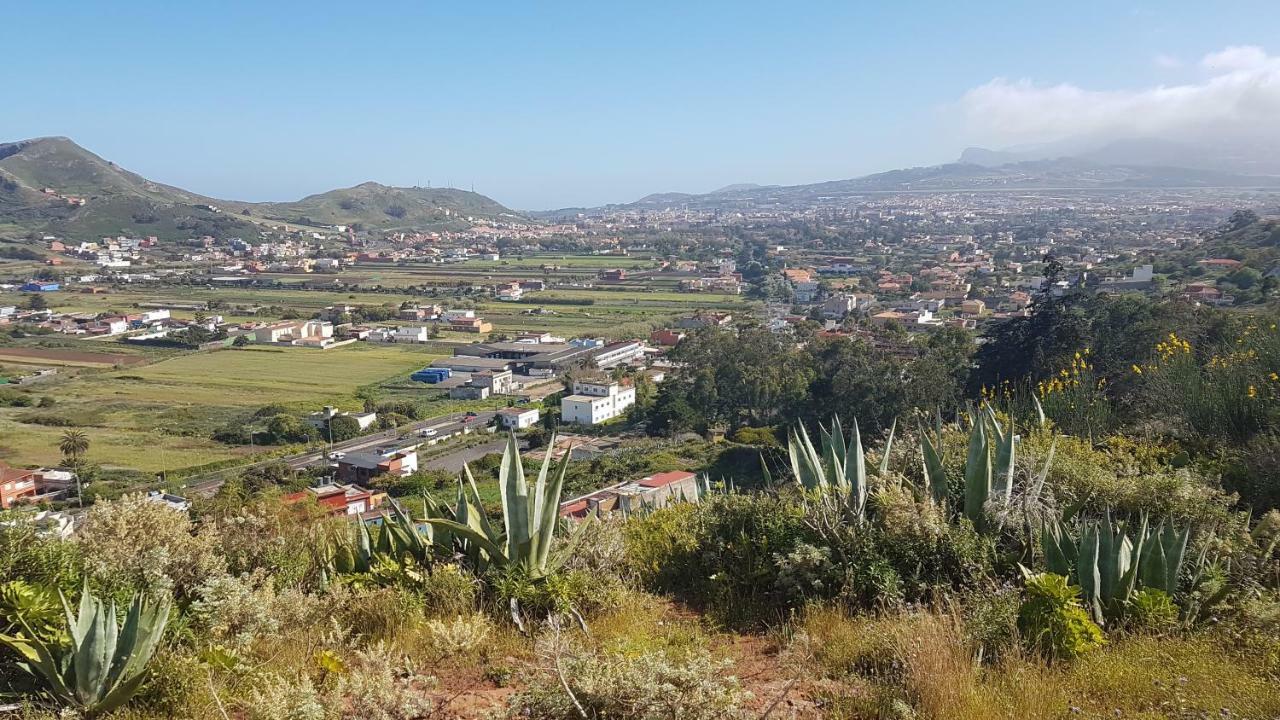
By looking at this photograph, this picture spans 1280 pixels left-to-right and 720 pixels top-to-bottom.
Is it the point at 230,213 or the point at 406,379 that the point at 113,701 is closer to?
the point at 406,379

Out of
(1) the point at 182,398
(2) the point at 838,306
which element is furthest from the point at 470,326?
(2) the point at 838,306

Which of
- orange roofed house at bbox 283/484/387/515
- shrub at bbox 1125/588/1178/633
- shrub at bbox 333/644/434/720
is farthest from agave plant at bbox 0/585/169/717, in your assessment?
orange roofed house at bbox 283/484/387/515

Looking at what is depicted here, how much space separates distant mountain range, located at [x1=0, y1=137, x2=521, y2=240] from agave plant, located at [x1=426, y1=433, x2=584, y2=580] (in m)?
122

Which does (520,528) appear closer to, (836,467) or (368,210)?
(836,467)

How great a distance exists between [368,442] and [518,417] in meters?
5.63

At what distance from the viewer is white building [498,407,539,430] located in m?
30.4

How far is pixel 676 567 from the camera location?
4461mm

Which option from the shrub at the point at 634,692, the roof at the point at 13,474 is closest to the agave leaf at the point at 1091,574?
the shrub at the point at 634,692

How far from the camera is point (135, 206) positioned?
4668 inches

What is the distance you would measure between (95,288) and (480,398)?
52.7 meters

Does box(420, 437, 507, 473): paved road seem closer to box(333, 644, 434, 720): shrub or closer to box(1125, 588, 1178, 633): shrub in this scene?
box(333, 644, 434, 720): shrub

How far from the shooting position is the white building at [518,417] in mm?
30375

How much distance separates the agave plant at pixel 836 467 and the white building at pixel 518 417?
82.6 ft

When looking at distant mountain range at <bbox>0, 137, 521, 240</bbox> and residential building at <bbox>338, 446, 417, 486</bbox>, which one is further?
distant mountain range at <bbox>0, 137, 521, 240</bbox>
